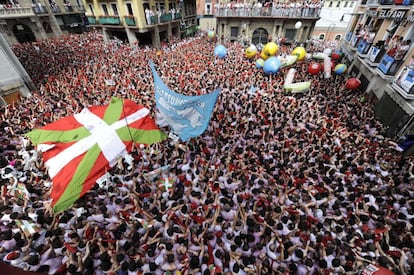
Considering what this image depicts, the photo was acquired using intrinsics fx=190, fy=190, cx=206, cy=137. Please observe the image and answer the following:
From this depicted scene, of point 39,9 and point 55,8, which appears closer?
point 39,9

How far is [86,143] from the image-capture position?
17.6ft

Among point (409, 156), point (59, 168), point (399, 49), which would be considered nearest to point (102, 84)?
point (59, 168)

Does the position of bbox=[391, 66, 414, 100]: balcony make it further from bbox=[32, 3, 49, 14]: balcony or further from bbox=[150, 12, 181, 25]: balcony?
bbox=[32, 3, 49, 14]: balcony

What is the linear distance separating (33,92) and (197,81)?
917 centimetres

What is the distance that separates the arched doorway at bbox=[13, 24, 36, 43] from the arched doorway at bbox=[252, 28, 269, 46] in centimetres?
2514

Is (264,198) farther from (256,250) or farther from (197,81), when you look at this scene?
(197,81)

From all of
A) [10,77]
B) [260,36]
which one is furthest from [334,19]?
[10,77]

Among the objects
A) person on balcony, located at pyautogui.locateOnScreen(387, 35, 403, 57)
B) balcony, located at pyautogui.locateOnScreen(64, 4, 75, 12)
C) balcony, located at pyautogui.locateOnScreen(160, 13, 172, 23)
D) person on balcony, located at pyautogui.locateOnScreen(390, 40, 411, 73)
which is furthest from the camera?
balcony, located at pyautogui.locateOnScreen(64, 4, 75, 12)

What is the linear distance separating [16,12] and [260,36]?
A: 25.4m

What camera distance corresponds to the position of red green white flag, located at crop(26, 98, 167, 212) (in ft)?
15.3

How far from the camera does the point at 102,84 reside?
420 inches

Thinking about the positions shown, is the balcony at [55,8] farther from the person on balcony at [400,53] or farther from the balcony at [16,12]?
the person on balcony at [400,53]

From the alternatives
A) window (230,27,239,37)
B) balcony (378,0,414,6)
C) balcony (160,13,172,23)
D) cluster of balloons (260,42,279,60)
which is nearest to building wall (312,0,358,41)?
window (230,27,239,37)

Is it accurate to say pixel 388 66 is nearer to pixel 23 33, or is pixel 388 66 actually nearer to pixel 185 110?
pixel 185 110
